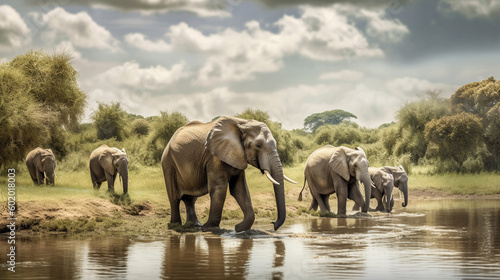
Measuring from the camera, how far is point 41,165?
25359 mm

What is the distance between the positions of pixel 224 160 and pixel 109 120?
42.9 meters

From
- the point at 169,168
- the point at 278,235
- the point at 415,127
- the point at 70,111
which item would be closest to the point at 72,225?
the point at 169,168

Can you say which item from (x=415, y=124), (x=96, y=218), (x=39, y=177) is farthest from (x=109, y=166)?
(x=415, y=124)

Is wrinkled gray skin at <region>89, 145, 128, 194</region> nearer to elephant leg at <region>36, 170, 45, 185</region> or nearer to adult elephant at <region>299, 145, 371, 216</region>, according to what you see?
elephant leg at <region>36, 170, 45, 185</region>

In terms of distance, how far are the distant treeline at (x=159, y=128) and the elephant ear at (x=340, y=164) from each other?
1098cm

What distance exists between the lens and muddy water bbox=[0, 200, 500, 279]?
10148 millimetres

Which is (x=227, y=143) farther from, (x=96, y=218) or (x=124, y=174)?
(x=124, y=174)

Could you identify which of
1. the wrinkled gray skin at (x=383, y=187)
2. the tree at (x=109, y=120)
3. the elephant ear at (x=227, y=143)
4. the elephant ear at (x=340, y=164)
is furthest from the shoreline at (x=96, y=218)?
the tree at (x=109, y=120)

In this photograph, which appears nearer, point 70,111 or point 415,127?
point 70,111

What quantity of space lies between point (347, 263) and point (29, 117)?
17.0 meters

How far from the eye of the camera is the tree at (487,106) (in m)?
45.6

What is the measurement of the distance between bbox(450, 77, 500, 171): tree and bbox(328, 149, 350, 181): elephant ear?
86.2 feet

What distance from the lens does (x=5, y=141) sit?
80.7 ft

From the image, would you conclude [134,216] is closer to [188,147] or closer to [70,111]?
[188,147]
